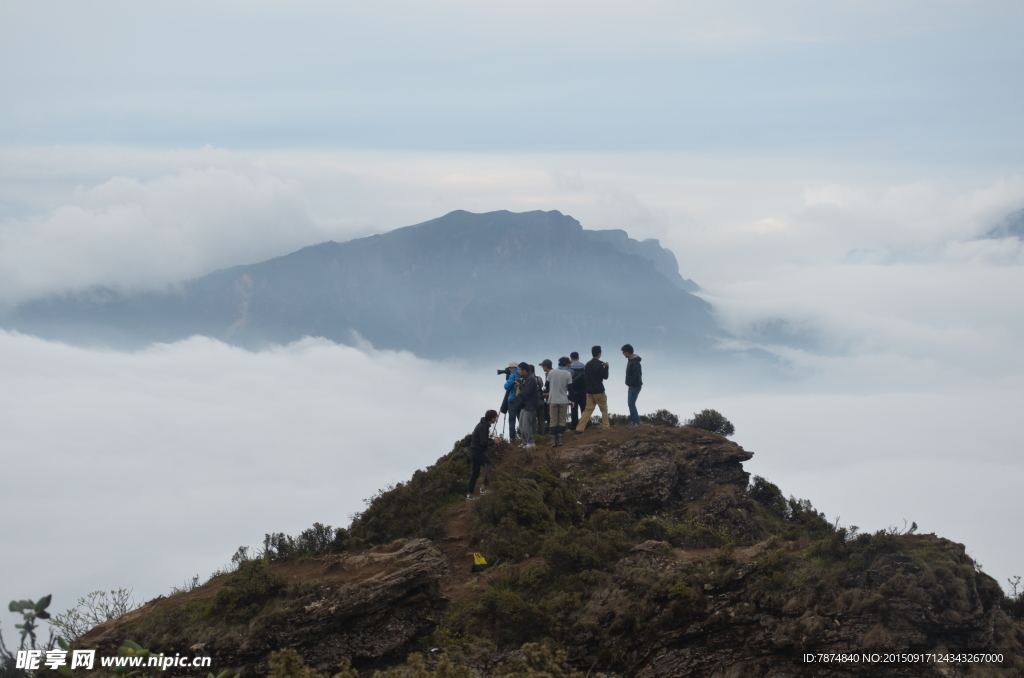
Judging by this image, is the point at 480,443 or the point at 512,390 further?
the point at 512,390

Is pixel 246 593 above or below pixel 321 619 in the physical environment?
above

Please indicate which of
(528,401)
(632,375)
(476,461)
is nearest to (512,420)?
(528,401)

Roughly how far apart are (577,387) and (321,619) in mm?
11538

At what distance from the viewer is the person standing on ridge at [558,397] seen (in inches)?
762

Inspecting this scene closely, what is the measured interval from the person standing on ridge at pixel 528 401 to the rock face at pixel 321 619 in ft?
23.0

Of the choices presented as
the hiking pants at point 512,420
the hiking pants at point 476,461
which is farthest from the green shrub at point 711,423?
the hiking pants at point 476,461

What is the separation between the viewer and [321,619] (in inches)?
430

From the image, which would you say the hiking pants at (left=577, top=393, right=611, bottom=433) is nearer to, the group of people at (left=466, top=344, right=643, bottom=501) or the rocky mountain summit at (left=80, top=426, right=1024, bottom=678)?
the group of people at (left=466, top=344, right=643, bottom=501)

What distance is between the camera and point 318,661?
10.7 m

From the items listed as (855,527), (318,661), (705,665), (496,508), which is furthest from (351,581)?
(855,527)

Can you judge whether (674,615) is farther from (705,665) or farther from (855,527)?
(855,527)

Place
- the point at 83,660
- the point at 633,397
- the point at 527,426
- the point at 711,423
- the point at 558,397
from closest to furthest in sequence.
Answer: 1. the point at 83,660
2. the point at 527,426
3. the point at 558,397
4. the point at 633,397
5. the point at 711,423

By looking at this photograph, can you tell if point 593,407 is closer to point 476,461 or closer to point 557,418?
point 557,418

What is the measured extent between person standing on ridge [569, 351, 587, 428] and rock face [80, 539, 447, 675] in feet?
29.6
